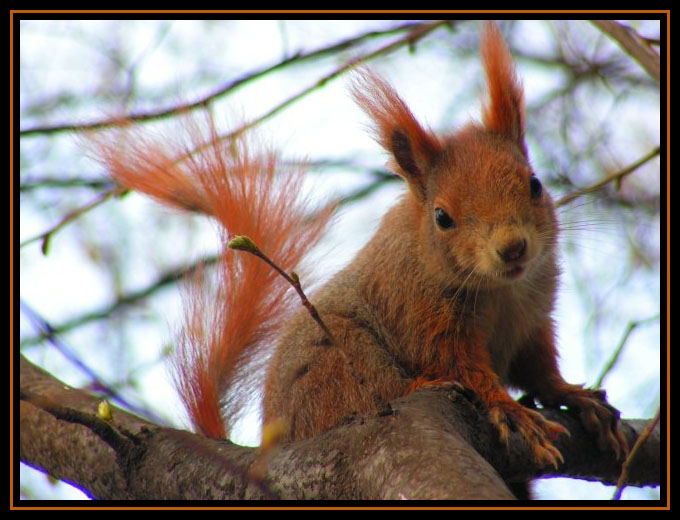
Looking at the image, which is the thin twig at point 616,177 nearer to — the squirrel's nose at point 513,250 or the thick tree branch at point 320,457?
the squirrel's nose at point 513,250

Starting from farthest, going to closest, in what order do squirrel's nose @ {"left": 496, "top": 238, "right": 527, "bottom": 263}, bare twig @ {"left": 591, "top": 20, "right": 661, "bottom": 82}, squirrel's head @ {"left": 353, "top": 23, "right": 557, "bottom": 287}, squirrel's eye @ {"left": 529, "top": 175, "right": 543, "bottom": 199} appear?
squirrel's eye @ {"left": 529, "top": 175, "right": 543, "bottom": 199}, squirrel's head @ {"left": 353, "top": 23, "right": 557, "bottom": 287}, squirrel's nose @ {"left": 496, "top": 238, "right": 527, "bottom": 263}, bare twig @ {"left": 591, "top": 20, "right": 661, "bottom": 82}

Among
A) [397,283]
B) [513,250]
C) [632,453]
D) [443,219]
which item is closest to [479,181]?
[443,219]

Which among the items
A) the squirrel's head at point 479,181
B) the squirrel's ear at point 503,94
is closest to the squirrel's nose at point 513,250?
the squirrel's head at point 479,181

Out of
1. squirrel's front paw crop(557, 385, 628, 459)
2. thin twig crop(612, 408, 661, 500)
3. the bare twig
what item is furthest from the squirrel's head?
thin twig crop(612, 408, 661, 500)

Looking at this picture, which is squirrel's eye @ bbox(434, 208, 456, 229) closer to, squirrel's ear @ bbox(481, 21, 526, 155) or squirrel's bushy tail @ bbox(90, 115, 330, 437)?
squirrel's bushy tail @ bbox(90, 115, 330, 437)

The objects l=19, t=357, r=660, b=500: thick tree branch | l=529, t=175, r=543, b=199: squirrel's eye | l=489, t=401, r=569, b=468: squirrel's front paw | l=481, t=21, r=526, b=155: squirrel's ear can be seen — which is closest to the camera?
l=19, t=357, r=660, b=500: thick tree branch

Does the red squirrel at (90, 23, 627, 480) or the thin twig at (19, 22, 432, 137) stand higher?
the thin twig at (19, 22, 432, 137)

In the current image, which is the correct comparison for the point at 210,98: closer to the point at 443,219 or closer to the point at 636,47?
the point at 443,219
